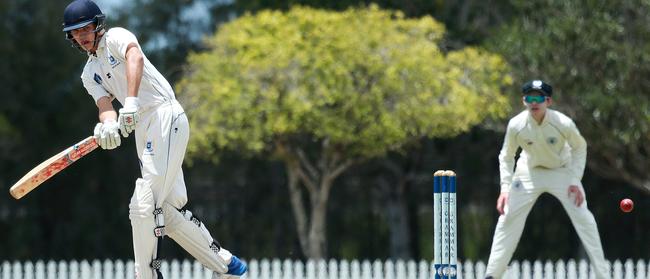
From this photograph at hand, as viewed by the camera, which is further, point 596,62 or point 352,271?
point 596,62

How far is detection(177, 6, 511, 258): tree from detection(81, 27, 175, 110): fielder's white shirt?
9.55 m

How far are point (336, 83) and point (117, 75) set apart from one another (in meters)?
9.98

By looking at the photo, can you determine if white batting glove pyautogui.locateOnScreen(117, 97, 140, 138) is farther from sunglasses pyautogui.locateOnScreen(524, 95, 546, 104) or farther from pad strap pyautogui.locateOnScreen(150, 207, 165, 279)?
sunglasses pyautogui.locateOnScreen(524, 95, 546, 104)

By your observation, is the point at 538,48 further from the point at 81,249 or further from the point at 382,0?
the point at 81,249

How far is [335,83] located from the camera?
17.0 m

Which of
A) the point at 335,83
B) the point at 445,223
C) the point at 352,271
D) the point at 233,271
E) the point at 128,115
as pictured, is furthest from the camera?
the point at 335,83

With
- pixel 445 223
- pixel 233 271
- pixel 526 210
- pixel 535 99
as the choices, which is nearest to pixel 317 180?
pixel 526 210

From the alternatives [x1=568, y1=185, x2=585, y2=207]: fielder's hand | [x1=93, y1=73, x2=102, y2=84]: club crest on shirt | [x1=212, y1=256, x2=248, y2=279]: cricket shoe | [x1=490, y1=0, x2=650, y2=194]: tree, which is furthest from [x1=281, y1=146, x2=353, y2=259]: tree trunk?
[x1=93, y1=73, x2=102, y2=84]: club crest on shirt

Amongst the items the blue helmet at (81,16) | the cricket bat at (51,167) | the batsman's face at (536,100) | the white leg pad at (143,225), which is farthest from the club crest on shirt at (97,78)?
the batsman's face at (536,100)

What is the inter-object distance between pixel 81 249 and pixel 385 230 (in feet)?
20.1

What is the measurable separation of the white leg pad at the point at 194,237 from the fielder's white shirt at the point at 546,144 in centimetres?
238

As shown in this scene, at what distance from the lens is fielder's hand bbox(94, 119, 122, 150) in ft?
22.2

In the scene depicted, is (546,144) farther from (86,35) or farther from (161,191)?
(86,35)

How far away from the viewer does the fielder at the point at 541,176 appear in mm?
→ 8609
